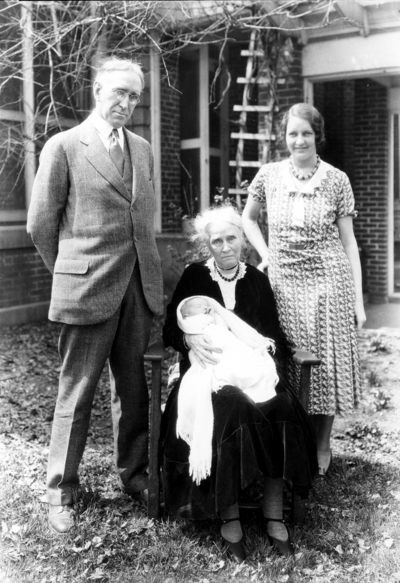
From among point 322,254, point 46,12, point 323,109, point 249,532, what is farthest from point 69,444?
point 323,109

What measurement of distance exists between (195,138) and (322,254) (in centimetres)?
538

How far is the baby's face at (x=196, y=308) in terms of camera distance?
3148 mm

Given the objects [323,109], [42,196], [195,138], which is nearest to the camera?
[42,196]

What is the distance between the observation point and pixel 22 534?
119 inches

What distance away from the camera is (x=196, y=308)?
3152 millimetres

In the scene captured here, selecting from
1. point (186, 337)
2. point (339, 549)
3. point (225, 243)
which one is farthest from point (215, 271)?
point (339, 549)

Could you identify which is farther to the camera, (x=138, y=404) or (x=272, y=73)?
(x=272, y=73)

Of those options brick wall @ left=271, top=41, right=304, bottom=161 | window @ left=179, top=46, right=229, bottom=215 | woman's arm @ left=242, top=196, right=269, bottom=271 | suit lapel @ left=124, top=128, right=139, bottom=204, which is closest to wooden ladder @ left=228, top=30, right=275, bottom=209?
brick wall @ left=271, top=41, right=304, bottom=161

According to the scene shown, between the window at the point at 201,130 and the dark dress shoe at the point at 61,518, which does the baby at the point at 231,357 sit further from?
the window at the point at 201,130

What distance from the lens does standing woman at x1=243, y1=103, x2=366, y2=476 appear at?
351 centimetres

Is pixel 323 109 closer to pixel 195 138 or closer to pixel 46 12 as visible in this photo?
pixel 195 138

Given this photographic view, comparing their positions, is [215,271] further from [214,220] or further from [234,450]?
[234,450]

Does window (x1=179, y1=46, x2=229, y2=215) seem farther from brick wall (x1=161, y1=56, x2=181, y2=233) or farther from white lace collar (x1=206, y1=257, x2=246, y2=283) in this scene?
white lace collar (x1=206, y1=257, x2=246, y2=283)

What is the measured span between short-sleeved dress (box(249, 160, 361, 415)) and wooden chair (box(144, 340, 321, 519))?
41cm
